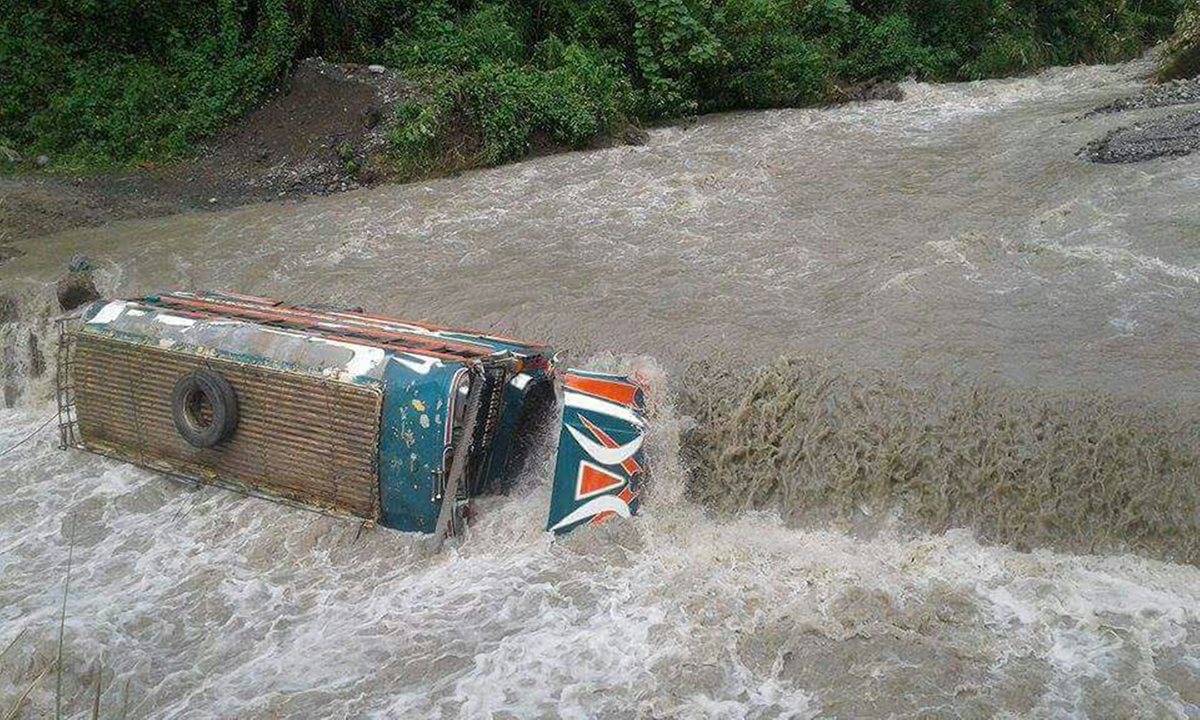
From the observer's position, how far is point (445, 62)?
13172 mm

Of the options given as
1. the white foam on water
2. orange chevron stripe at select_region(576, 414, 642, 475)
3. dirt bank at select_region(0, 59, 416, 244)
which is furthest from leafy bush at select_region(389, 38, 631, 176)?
orange chevron stripe at select_region(576, 414, 642, 475)

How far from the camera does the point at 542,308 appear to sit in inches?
295

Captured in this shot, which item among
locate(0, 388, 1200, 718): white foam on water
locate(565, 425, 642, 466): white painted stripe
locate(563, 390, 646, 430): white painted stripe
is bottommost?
Result: locate(0, 388, 1200, 718): white foam on water

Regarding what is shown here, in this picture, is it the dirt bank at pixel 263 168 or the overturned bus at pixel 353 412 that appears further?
the dirt bank at pixel 263 168

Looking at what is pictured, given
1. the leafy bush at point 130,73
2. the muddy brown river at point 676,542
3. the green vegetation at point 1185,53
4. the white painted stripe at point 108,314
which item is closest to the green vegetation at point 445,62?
the leafy bush at point 130,73

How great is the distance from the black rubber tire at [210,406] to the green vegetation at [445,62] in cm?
629

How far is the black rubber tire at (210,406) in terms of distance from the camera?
5.85 metres

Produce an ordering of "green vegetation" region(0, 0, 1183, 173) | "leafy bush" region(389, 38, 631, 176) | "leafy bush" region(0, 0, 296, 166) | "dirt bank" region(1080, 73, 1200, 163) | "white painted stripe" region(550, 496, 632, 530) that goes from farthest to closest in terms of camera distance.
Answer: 1. "leafy bush" region(0, 0, 296, 166)
2. "green vegetation" region(0, 0, 1183, 173)
3. "leafy bush" region(389, 38, 631, 176)
4. "dirt bank" region(1080, 73, 1200, 163)
5. "white painted stripe" region(550, 496, 632, 530)

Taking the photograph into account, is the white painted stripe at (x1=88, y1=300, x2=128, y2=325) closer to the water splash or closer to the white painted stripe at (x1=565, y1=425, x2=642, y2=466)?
the white painted stripe at (x1=565, y1=425, x2=642, y2=466)

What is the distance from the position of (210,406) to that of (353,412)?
1.10m

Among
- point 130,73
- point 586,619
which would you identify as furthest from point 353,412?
point 130,73

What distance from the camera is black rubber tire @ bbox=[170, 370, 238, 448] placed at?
5.85 metres

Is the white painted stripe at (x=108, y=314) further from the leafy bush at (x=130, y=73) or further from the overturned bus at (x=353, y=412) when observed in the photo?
the leafy bush at (x=130, y=73)

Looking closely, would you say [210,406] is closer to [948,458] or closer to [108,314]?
[108,314]
